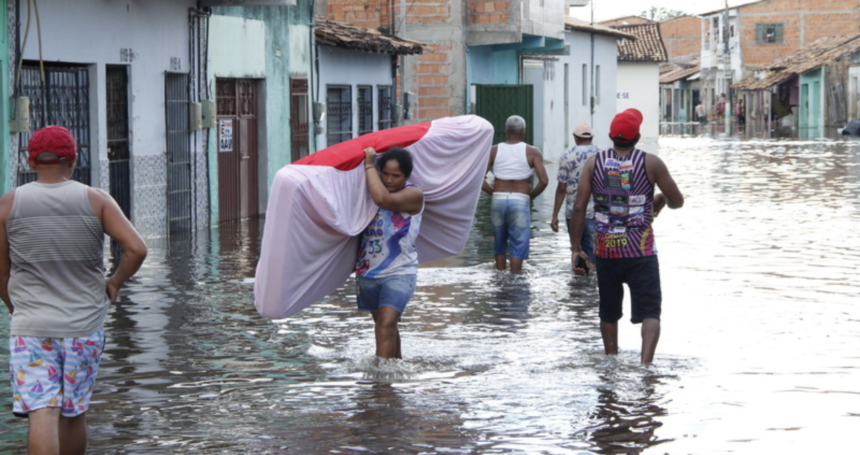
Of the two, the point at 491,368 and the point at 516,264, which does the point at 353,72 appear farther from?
the point at 491,368

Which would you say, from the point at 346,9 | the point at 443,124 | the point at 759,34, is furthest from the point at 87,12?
the point at 759,34

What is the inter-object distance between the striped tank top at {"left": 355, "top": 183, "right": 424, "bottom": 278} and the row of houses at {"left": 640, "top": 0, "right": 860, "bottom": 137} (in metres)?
50.8

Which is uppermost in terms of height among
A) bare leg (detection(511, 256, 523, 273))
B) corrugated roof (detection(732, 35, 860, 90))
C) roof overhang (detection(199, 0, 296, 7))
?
corrugated roof (detection(732, 35, 860, 90))

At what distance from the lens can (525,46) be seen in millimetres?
35531

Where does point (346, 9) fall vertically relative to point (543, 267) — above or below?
above

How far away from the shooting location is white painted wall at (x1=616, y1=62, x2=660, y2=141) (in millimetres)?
64875

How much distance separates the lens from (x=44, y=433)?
5.72 metres

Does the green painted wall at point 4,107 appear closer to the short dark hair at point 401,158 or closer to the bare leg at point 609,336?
the short dark hair at point 401,158

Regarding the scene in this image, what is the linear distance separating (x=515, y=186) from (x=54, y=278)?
7.85 meters

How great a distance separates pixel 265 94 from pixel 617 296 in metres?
12.9

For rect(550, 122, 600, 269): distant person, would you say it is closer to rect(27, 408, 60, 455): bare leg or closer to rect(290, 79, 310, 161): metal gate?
rect(27, 408, 60, 455): bare leg

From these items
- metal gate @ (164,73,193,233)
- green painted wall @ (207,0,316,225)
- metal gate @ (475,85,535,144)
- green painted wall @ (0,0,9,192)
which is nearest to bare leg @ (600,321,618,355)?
green painted wall @ (0,0,9,192)

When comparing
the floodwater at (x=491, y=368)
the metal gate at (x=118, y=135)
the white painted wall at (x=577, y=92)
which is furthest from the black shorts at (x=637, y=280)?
the white painted wall at (x=577, y=92)

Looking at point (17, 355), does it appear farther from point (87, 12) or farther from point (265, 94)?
point (265, 94)
